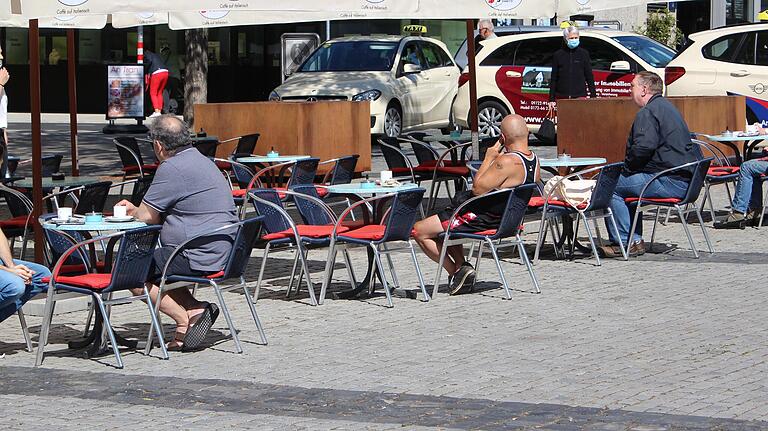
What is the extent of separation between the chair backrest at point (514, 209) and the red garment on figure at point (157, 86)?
798 inches

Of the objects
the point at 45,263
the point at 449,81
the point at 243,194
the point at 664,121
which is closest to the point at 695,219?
the point at 664,121

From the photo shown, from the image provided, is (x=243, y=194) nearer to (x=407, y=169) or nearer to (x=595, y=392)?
(x=407, y=169)

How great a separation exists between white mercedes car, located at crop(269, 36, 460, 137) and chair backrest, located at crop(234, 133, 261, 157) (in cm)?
695

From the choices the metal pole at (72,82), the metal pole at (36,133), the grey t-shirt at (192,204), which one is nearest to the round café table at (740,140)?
the metal pole at (72,82)

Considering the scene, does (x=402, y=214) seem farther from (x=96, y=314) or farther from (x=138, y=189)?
(x=138, y=189)

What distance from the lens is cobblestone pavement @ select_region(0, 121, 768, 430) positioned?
7012 mm

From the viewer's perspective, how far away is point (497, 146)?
36.1 feet

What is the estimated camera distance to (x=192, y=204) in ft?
28.8

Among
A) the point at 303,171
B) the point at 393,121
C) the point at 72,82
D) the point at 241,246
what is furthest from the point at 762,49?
the point at 241,246

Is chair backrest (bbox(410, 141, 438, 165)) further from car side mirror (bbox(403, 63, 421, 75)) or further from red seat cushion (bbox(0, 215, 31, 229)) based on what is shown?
car side mirror (bbox(403, 63, 421, 75))

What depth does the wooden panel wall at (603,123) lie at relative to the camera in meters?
15.5

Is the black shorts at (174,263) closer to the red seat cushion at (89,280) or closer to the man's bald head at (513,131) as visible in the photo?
the red seat cushion at (89,280)

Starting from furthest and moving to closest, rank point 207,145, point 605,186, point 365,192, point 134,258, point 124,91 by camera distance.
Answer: point 124,91 < point 207,145 < point 605,186 < point 365,192 < point 134,258

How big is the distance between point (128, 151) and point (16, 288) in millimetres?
7806
